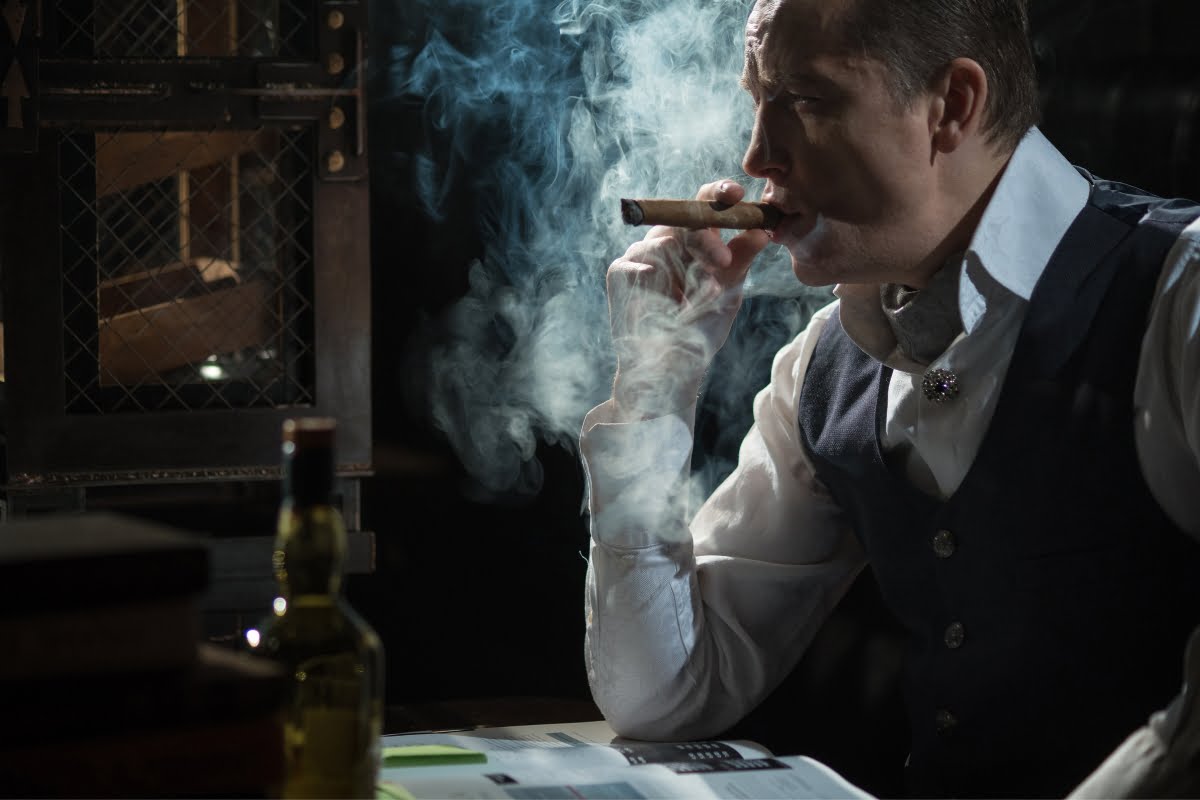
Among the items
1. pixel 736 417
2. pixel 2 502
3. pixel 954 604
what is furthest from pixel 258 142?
pixel 954 604

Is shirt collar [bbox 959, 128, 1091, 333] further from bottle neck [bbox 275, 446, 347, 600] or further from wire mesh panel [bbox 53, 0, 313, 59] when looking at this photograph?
wire mesh panel [bbox 53, 0, 313, 59]

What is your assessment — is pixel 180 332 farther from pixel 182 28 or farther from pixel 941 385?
pixel 941 385

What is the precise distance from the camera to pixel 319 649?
0.97m

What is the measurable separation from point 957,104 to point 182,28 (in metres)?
1.71

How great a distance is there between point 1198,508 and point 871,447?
17.3 inches

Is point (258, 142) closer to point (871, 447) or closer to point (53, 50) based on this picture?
point (53, 50)

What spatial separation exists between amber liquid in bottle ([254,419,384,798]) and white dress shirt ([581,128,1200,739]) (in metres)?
0.95

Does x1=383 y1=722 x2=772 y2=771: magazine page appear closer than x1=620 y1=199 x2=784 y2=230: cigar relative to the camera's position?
Yes

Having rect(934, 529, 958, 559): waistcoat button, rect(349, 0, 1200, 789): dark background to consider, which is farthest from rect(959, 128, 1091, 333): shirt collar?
rect(349, 0, 1200, 789): dark background

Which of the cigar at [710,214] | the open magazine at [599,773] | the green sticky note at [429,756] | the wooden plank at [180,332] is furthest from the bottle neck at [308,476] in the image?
the wooden plank at [180,332]

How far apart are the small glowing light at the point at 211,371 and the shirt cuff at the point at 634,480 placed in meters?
1.17

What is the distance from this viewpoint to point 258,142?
2771 mm

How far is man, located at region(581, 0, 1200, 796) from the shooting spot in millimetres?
1646

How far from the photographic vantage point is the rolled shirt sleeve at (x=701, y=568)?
6.26 feet
